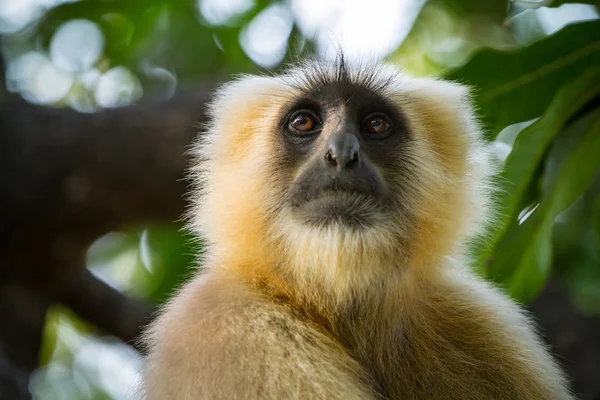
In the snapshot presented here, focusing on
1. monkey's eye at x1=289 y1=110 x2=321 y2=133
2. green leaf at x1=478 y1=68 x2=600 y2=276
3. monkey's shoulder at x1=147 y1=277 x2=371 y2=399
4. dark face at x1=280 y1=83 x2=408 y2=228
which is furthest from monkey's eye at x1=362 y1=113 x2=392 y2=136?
monkey's shoulder at x1=147 y1=277 x2=371 y2=399

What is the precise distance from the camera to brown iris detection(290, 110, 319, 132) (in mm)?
5668

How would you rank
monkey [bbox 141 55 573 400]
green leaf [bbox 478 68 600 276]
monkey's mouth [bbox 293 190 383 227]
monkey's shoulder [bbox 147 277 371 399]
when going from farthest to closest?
green leaf [bbox 478 68 600 276] < monkey's mouth [bbox 293 190 383 227] < monkey [bbox 141 55 573 400] < monkey's shoulder [bbox 147 277 371 399]

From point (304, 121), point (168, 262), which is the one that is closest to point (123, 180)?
point (168, 262)

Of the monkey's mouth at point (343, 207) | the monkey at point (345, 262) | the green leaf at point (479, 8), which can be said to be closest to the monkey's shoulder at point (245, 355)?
the monkey at point (345, 262)

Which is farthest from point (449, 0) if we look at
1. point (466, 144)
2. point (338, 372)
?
point (338, 372)

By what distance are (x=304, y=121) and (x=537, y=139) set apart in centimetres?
161

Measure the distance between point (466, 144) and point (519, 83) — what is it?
0.63m

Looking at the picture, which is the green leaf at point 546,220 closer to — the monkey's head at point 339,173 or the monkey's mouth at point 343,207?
the monkey's head at point 339,173

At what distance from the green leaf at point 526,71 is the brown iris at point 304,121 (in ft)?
3.32

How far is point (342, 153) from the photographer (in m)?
5.02

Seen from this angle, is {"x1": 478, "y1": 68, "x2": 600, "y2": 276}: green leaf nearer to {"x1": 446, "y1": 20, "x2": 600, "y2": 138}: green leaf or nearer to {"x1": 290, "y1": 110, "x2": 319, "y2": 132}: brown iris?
{"x1": 446, "y1": 20, "x2": 600, "y2": 138}: green leaf

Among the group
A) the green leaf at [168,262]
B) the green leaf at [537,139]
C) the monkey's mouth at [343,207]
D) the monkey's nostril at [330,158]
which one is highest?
the green leaf at [537,139]

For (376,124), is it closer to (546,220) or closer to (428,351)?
(546,220)

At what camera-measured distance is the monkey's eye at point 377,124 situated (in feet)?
18.6
